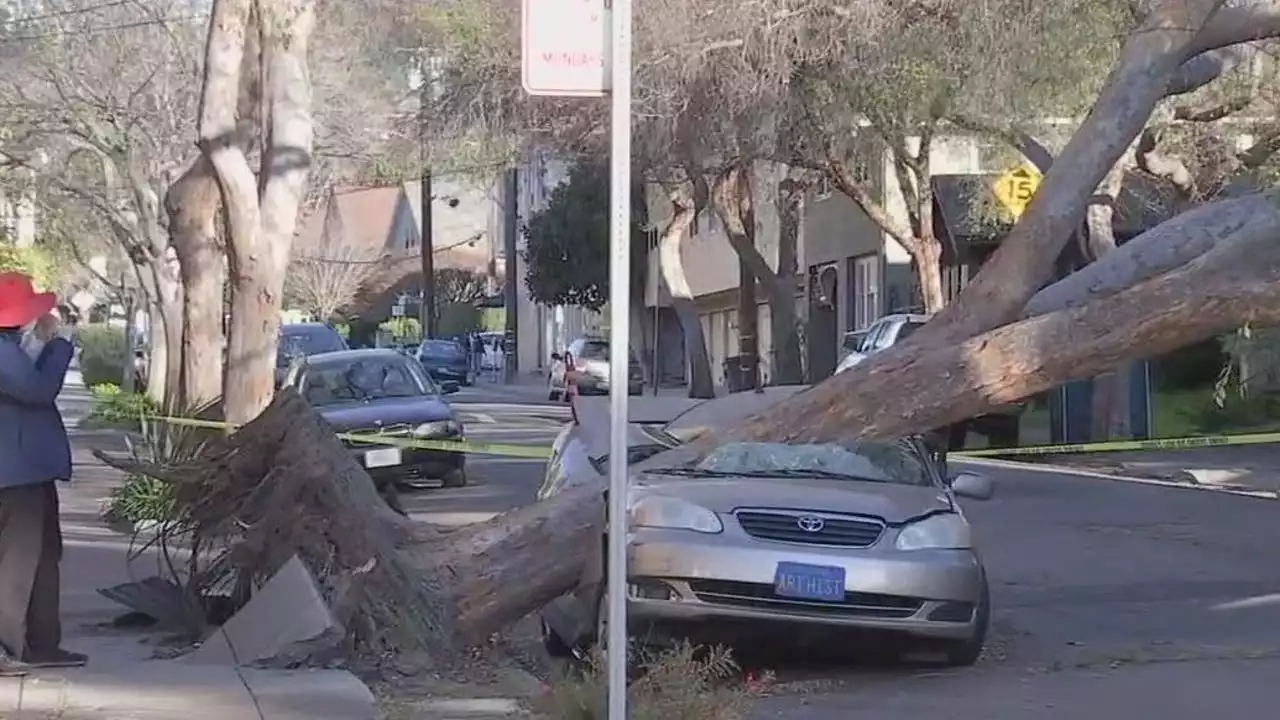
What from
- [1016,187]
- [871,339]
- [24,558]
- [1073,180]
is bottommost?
[24,558]

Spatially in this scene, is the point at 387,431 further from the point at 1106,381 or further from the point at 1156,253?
the point at 1156,253

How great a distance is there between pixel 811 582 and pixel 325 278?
227 ft

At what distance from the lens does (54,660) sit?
9.57 metres

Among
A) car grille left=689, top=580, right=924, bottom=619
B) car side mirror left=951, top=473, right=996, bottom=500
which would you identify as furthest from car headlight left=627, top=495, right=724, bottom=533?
car side mirror left=951, top=473, right=996, bottom=500

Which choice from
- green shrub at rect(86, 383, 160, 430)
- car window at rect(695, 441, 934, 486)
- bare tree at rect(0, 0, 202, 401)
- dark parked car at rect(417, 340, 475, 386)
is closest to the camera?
car window at rect(695, 441, 934, 486)

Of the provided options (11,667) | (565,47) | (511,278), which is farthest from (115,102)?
(511,278)

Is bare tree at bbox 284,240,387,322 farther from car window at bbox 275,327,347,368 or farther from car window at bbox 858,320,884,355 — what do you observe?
car window at bbox 858,320,884,355

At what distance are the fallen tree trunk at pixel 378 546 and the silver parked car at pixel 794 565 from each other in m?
0.39

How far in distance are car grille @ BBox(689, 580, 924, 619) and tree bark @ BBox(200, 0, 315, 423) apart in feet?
27.6

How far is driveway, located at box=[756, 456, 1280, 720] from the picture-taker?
9.39 meters

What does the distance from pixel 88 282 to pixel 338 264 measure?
11996 millimetres

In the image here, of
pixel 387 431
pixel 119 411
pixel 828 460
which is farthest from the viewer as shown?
pixel 119 411

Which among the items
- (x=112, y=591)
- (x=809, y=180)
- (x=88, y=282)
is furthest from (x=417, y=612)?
(x=88, y=282)

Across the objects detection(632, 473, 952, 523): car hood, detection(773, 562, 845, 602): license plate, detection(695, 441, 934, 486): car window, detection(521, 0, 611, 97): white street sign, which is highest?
detection(521, 0, 611, 97): white street sign
